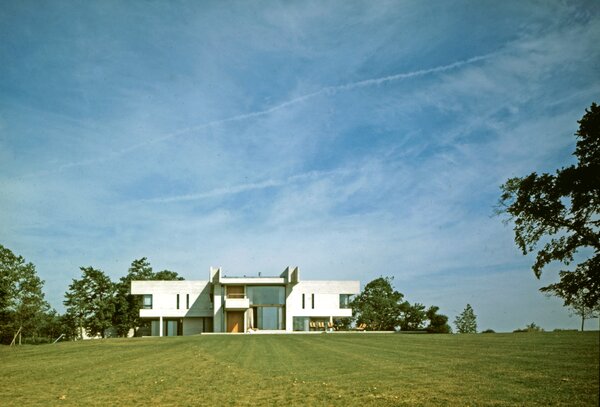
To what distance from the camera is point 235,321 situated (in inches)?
2495

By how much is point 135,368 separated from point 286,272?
4403 cm

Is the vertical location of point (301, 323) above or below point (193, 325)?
above

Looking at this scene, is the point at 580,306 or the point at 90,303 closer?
the point at 580,306

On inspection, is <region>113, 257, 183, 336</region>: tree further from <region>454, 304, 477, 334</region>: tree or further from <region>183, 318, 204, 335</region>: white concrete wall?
<region>454, 304, 477, 334</region>: tree

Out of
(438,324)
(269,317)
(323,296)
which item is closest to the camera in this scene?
(438,324)

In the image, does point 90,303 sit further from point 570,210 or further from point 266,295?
point 570,210

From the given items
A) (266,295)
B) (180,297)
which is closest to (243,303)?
(266,295)

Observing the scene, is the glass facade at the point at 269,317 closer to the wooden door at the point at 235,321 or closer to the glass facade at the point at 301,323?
the glass facade at the point at 301,323

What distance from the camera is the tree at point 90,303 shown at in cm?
6450

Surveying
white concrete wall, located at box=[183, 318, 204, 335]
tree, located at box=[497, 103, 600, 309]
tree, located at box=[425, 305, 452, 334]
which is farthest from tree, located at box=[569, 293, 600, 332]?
white concrete wall, located at box=[183, 318, 204, 335]

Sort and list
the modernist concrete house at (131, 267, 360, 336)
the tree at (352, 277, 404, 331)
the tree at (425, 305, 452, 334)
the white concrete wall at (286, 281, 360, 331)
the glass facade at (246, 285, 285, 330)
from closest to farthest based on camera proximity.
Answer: the tree at (425, 305, 452, 334) < the modernist concrete house at (131, 267, 360, 336) < the glass facade at (246, 285, 285, 330) < the white concrete wall at (286, 281, 360, 331) < the tree at (352, 277, 404, 331)

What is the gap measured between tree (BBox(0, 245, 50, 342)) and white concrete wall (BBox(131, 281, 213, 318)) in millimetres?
11497

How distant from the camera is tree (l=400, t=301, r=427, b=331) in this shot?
2847 inches

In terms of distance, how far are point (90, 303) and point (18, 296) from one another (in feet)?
31.1
